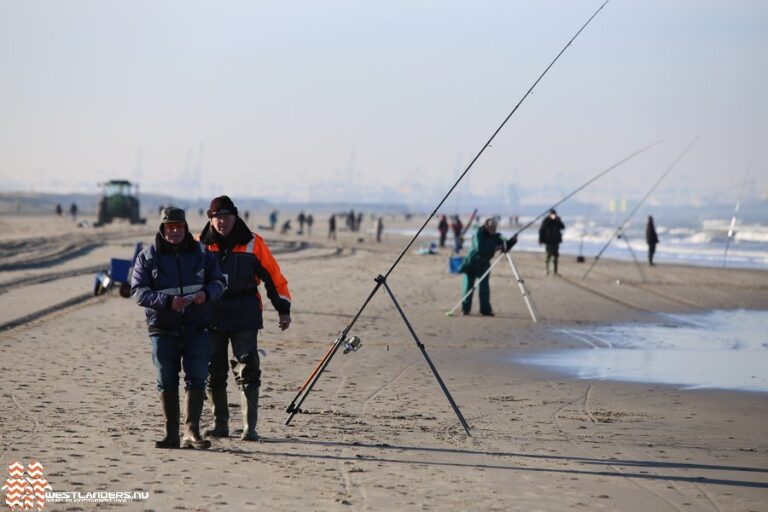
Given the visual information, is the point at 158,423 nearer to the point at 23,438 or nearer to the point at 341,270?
the point at 23,438

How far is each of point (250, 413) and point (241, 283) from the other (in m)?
0.81

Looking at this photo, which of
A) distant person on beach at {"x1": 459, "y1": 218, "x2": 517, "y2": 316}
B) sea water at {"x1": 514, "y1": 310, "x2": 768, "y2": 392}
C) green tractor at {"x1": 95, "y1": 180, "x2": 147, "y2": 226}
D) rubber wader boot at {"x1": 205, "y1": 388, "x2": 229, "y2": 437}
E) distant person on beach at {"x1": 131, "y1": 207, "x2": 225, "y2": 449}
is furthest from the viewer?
green tractor at {"x1": 95, "y1": 180, "x2": 147, "y2": 226}

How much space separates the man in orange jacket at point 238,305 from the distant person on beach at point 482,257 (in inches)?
361

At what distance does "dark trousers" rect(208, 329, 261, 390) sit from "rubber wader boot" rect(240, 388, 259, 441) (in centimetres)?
6

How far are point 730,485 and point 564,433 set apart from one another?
5.53ft

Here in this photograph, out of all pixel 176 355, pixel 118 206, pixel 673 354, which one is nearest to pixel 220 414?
pixel 176 355

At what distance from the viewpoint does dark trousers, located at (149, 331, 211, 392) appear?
6.77 m

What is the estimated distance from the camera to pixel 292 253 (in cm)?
3453

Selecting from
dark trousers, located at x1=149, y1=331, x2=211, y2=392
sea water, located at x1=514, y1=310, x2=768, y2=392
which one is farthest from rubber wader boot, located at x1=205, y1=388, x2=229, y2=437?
sea water, located at x1=514, y1=310, x2=768, y2=392

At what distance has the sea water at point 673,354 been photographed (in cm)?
1110

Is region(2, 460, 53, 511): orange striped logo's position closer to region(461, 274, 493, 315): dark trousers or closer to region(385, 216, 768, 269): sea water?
region(461, 274, 493, 315): dark trousers

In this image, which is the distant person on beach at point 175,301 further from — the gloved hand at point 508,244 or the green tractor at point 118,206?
the green tractor at point 118,206

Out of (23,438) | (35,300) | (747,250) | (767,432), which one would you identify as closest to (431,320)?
(35,300)

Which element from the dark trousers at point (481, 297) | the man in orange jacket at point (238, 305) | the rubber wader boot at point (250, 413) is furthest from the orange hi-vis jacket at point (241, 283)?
the dark trousers at point (481, 297)
